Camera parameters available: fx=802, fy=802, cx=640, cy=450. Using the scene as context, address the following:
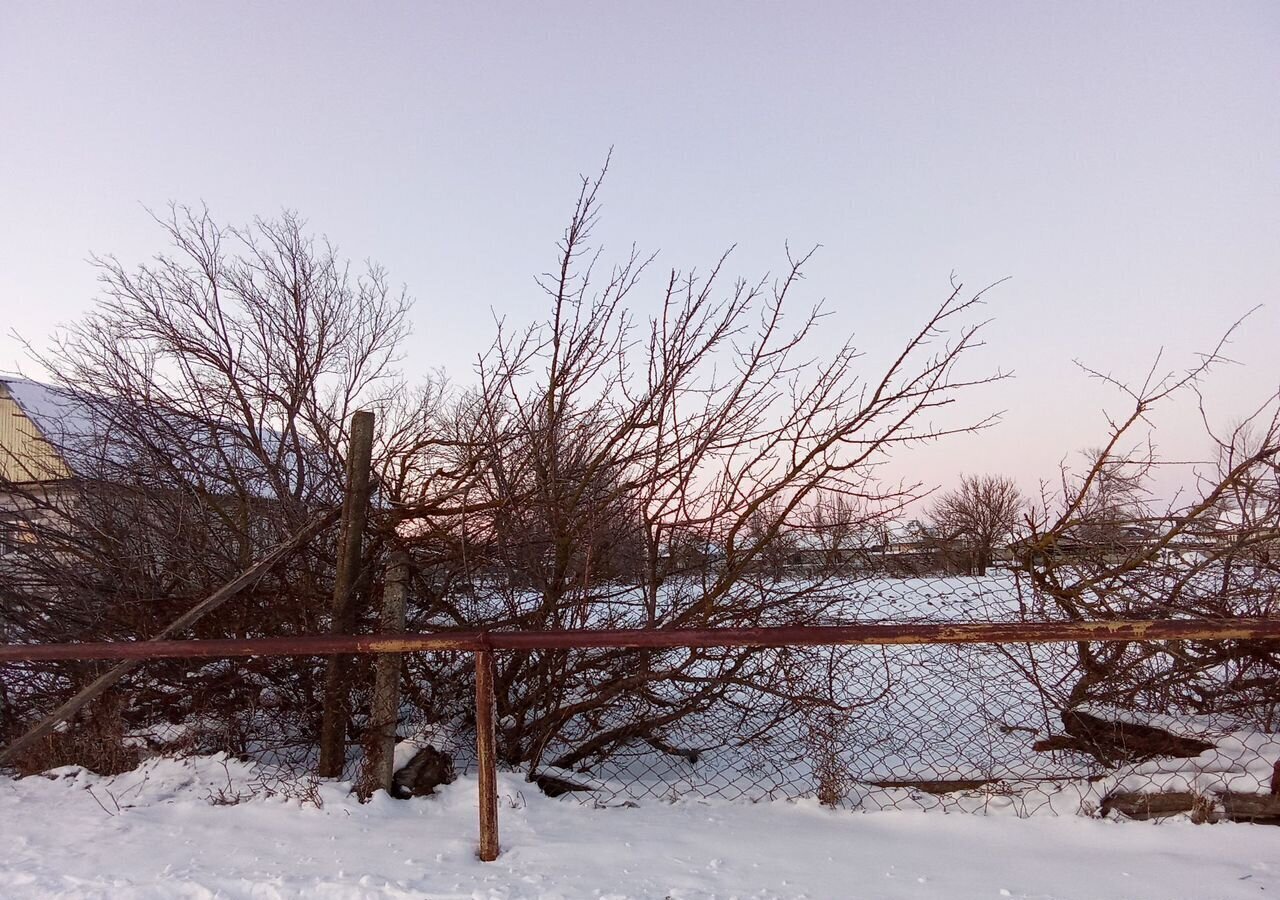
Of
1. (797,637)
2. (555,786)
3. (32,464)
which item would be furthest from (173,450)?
(797,637)

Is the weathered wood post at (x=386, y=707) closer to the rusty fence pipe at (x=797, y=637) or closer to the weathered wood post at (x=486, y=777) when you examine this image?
the rusty fence pipe at (x=797, y=637)

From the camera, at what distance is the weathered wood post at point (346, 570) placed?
3730 mm

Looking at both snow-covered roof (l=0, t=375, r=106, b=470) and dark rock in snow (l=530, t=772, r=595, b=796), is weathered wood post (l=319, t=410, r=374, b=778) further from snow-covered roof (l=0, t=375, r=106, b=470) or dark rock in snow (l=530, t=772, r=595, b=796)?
snow-covered roof (l=0, t=375, r=106, b=470)

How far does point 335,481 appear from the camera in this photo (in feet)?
14.9

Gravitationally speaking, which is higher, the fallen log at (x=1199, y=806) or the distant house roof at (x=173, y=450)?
the distant house roof at (x=173, y=450)

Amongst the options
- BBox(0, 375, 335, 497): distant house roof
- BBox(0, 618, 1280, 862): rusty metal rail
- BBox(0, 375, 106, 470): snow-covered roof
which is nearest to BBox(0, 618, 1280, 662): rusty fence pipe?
BBox(0, 618, 1280, 862): rusty metal rail

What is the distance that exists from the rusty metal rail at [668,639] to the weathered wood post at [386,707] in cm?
63

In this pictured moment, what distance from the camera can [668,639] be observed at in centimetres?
280

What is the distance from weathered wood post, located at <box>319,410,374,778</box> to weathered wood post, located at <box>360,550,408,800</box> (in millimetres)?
195

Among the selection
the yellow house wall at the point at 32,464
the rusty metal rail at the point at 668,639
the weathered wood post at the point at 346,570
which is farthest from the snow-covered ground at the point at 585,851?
the yellow house wall at the point at 32,464

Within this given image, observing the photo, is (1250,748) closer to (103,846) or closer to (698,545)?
(698,545)

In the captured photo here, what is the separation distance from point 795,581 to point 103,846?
3.11m

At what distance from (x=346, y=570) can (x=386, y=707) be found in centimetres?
66

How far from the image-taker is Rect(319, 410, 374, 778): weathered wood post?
373cm
